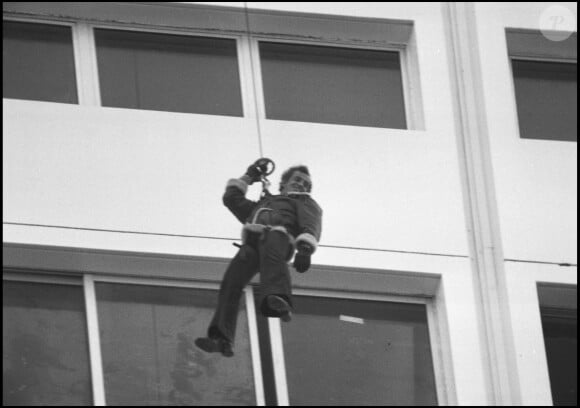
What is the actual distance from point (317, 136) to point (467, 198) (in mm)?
1060

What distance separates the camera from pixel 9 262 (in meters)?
12.1

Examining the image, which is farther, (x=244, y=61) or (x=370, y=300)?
(x=244, y=61)

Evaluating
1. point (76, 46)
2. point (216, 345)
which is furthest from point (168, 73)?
point (216, 345)

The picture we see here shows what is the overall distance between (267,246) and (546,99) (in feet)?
11.6

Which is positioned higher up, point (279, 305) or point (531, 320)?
point (531, 320)

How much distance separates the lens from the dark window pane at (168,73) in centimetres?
1299

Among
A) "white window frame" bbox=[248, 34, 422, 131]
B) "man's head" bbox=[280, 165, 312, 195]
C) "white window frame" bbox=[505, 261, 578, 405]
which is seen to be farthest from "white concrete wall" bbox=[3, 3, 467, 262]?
"man's head" bbox=[280, 165, 312, 195]

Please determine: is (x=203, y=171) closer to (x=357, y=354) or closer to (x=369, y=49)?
(x=357, y=354)

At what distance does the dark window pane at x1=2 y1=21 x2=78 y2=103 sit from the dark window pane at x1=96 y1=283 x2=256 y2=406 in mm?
1447

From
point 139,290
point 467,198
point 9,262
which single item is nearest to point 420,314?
point 467,198

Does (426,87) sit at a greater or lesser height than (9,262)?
greater

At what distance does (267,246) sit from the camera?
→ 10883 mm

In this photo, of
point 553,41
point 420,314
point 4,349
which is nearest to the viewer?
point 4,349

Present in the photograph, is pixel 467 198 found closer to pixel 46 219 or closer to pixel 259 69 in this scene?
pixel 259 69
